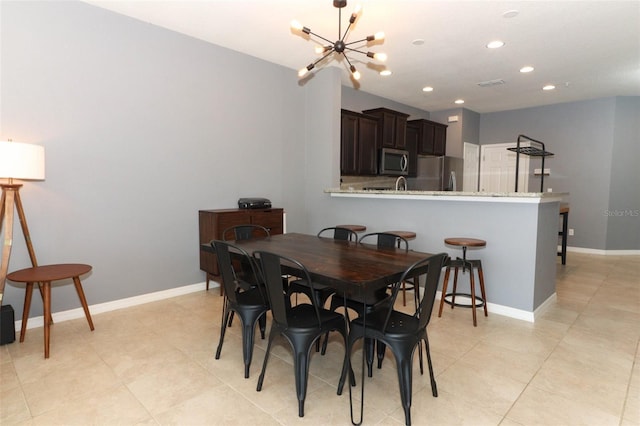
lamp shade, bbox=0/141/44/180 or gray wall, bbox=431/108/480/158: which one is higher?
gray wall, bbox=431/108/480/158

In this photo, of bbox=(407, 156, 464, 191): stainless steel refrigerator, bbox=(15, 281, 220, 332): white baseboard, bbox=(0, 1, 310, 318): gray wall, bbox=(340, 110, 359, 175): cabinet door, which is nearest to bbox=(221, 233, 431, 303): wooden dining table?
bbox=(0, 1, 310, 318): gray wall

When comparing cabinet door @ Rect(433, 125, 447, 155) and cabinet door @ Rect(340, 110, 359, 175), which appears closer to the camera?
cabinet door @ Rect(340, 110, 359, 175)

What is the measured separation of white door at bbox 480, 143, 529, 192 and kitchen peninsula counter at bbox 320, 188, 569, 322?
391cm

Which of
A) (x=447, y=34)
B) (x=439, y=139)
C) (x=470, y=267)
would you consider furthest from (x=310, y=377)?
(x=439, y=139)

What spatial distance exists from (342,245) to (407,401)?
4.07 feet

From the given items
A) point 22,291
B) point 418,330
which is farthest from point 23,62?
point 418,330

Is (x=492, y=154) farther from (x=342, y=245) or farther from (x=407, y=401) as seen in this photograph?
(x=407, y=401)

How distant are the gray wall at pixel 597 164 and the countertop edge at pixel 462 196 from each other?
11.4 ft

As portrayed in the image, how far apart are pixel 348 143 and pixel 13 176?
3.93 metres

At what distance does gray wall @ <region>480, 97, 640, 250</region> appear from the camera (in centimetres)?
633

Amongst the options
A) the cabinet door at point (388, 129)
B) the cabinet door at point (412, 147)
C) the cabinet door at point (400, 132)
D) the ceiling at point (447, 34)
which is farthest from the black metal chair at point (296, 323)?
the cabinet door at point (412, 147)

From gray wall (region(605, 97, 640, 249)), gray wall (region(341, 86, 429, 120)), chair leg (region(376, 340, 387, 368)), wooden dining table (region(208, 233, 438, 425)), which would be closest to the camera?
wooden dining table (region(208, 233, 438, 425))

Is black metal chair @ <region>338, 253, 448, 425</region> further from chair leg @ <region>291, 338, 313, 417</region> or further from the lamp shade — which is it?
the lamp shade

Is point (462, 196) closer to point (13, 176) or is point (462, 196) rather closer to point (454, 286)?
point (454, 286)
